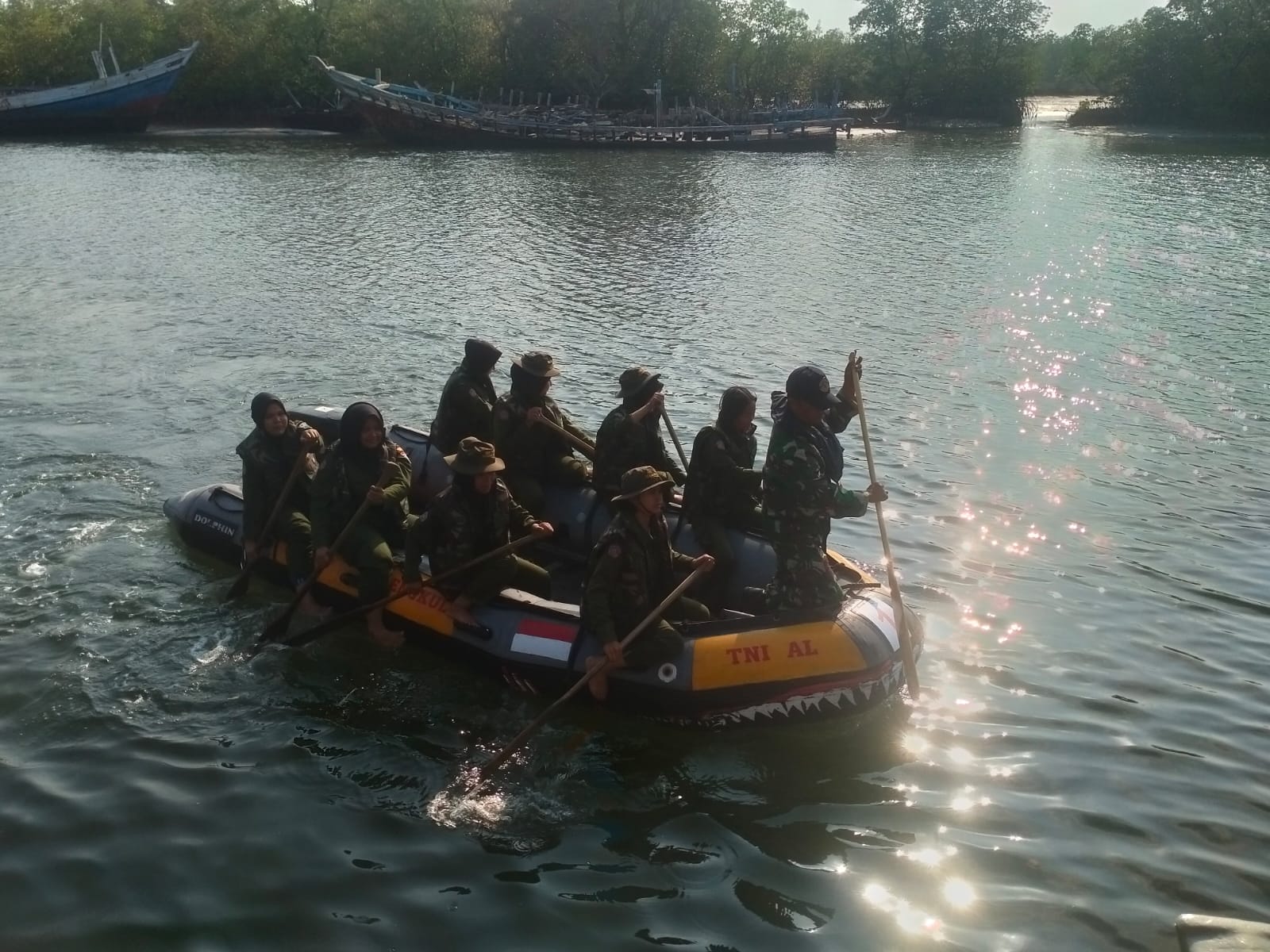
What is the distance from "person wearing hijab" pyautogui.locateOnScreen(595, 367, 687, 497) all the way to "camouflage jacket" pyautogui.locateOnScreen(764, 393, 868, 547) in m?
1.95

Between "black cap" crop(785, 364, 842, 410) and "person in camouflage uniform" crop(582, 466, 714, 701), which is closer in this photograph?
"black cap" crop(785, 364, 842, 410)

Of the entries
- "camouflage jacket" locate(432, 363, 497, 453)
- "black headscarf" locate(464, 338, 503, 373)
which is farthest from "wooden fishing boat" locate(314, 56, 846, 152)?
"camouflage jacket" locate(432, 363, 497, 453)

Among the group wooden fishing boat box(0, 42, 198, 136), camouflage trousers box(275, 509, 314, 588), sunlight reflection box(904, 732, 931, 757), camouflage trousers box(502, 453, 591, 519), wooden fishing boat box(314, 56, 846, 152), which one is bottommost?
sunlight reflection box(904, 732, 931, 757)

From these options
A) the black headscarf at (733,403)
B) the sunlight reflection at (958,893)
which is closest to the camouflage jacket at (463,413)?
the black headscarf at (733,403)

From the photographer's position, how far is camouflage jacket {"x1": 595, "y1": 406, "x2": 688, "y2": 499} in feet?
33.4

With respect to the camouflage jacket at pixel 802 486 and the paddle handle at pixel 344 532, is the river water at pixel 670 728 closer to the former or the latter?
the paddle handle at pixel 344 532

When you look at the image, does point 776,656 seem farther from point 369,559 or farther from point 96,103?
point 96,103

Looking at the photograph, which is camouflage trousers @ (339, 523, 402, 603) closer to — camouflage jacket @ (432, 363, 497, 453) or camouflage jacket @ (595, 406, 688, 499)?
camouflage jacket @ (432, 363, 497, 453)

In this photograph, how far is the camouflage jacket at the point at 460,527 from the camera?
9.11m

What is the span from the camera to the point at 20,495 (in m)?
13.2

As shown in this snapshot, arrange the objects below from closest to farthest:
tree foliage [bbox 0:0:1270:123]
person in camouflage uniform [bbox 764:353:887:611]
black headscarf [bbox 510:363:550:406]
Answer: person in camouflage uniform [bbox 764:353:887:611]
black headscarf [bbox 510:363:550:406]
tree foliage [bbox 0:0:1270:123]

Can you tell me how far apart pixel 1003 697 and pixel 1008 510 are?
4.39m

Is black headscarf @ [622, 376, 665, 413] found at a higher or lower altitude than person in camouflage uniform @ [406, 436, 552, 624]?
higher

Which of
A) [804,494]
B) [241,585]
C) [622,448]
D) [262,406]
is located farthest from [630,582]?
[241,585]
